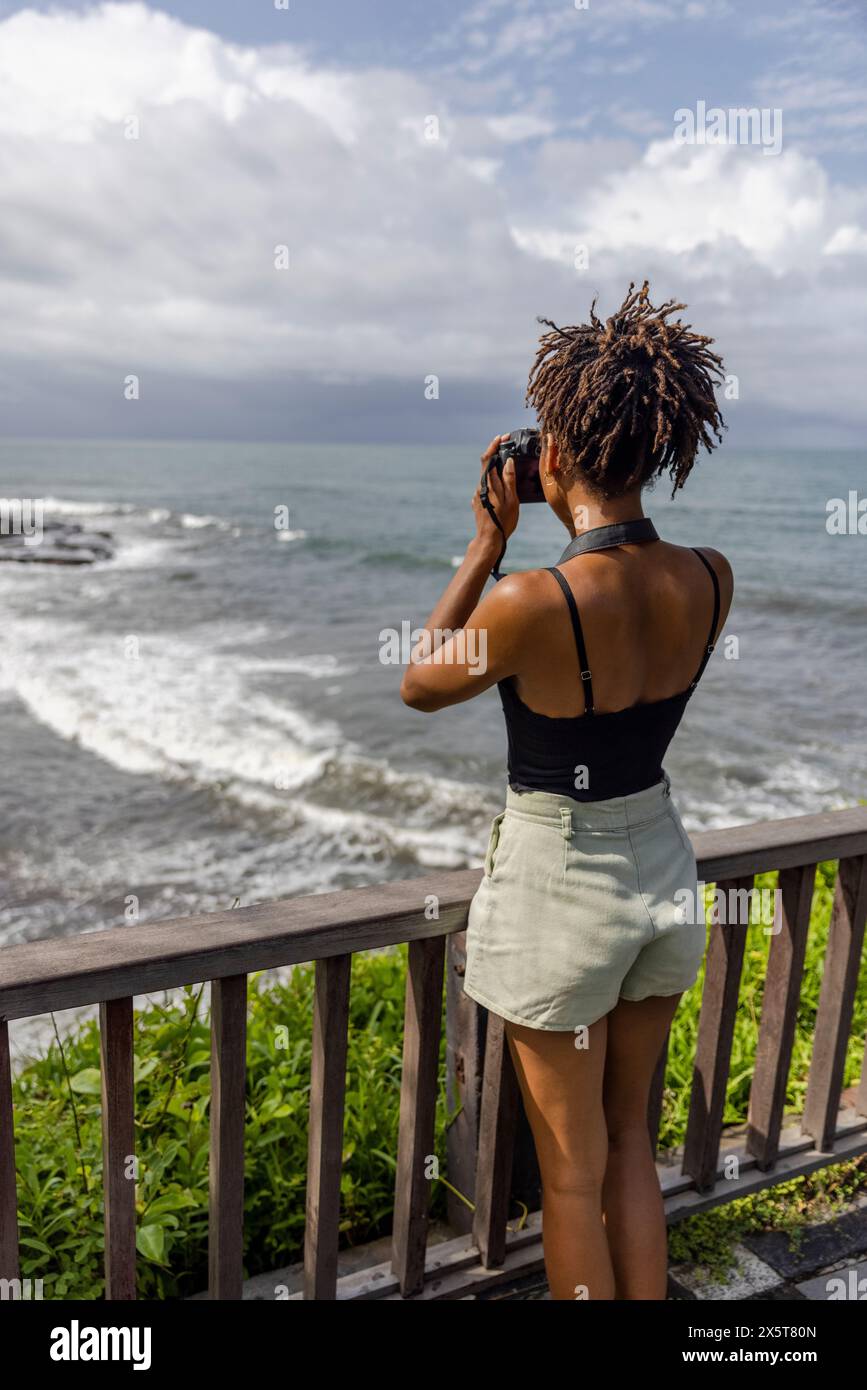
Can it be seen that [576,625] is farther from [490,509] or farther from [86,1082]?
[86,1082]

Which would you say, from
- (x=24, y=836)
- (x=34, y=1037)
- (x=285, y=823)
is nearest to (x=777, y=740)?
(x=285, y=823)

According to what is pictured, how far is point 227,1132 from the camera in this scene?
7.07ft

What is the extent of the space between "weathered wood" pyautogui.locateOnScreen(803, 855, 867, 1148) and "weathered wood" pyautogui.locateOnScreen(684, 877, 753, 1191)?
326 mm

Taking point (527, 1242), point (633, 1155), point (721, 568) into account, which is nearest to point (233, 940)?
point (633, 1155)

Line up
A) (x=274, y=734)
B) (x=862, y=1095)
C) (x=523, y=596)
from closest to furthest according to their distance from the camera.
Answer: (x=523, y=596)
(x=862, y=1095)
(x=274, y=734)

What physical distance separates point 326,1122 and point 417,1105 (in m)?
0.22

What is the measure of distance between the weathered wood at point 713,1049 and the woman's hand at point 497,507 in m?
1.20

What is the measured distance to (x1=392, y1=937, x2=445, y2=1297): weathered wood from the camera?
7.71ft

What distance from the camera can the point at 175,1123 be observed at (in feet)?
9.76

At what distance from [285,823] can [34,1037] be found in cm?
364

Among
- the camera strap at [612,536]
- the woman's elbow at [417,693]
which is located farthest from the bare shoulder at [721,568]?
the woman's elbow at [417,693]

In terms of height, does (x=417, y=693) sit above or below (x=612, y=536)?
below

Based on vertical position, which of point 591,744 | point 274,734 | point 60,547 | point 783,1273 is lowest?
point 783,1273
